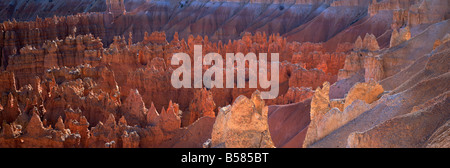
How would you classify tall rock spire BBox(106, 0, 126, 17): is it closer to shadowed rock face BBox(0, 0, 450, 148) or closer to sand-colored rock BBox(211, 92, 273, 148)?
shadowed rock face BBox(0, 0, 450, 148)

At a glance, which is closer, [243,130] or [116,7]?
[243,130]

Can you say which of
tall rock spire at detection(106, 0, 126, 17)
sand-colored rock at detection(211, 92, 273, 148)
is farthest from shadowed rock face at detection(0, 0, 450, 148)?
tall rock spire at detection(106, 0, 126, 17)

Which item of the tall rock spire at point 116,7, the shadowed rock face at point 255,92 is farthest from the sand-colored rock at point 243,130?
the tall rock spire at point 116,7

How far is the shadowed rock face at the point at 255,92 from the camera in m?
6.60

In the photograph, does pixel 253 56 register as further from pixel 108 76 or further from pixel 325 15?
pixel 325 15

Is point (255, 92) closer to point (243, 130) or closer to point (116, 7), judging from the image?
point (243, 130)

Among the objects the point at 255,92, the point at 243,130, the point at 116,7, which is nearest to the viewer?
the point at 243,130

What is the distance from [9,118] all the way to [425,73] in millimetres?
13400

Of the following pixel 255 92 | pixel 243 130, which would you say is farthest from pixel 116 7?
pixel 243 130

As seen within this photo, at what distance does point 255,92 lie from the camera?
28.3 feet

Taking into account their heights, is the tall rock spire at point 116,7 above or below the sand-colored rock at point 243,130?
above

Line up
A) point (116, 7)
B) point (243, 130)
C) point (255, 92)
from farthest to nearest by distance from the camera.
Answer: point (116, 7) → point (255, 92) → point (243, 130)

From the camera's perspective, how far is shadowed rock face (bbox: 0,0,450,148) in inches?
260

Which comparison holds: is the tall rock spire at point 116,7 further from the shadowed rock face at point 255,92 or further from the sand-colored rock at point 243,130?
the sand-colored rock at point 243,130
